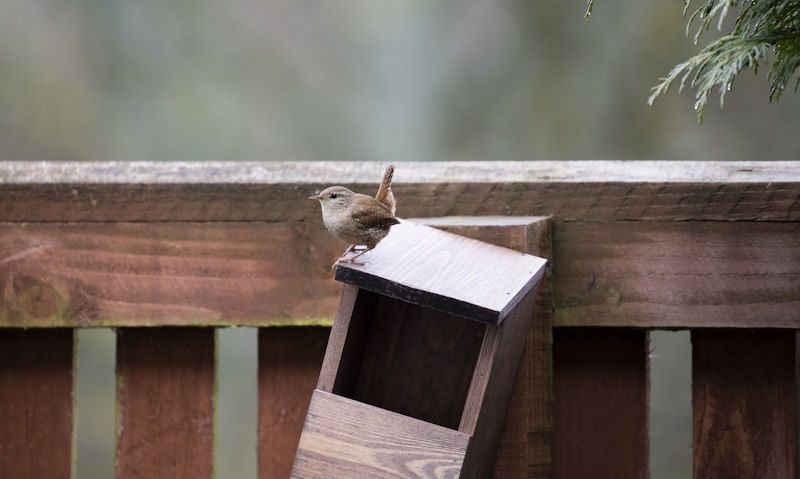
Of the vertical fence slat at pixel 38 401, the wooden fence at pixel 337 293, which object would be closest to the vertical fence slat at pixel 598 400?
the wooden fence at pixel 337 293

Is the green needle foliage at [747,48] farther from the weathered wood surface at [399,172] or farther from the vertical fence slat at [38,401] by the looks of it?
the vertical fence slat at [38,401]

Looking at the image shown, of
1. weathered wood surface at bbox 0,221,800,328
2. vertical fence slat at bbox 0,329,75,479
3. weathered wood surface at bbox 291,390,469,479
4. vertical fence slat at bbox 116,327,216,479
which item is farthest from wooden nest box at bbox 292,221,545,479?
vertical fence slat at bbox 0,329,75,479

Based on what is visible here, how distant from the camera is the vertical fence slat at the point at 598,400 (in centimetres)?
104

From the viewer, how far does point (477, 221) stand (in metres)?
0.99

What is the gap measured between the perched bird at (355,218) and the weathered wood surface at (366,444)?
0.16m

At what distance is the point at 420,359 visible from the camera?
3.17ft

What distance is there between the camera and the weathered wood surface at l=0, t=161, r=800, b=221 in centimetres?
101

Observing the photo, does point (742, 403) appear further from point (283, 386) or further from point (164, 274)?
point (164, 274)

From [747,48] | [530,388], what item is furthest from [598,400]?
[747,48]

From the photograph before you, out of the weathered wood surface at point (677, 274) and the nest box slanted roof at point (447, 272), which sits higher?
the weathered wood surface at point (677, 274)

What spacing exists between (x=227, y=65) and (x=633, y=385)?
3.29 meters

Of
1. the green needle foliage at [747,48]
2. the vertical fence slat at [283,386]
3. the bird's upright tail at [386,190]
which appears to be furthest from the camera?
the vertical fence slat at [283,386]

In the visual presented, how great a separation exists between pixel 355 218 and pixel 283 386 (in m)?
0.30

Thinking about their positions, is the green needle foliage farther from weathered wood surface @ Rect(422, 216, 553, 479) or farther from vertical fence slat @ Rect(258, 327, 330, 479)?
vertical fence slat @ Rect(258, 327, 330, 479)
